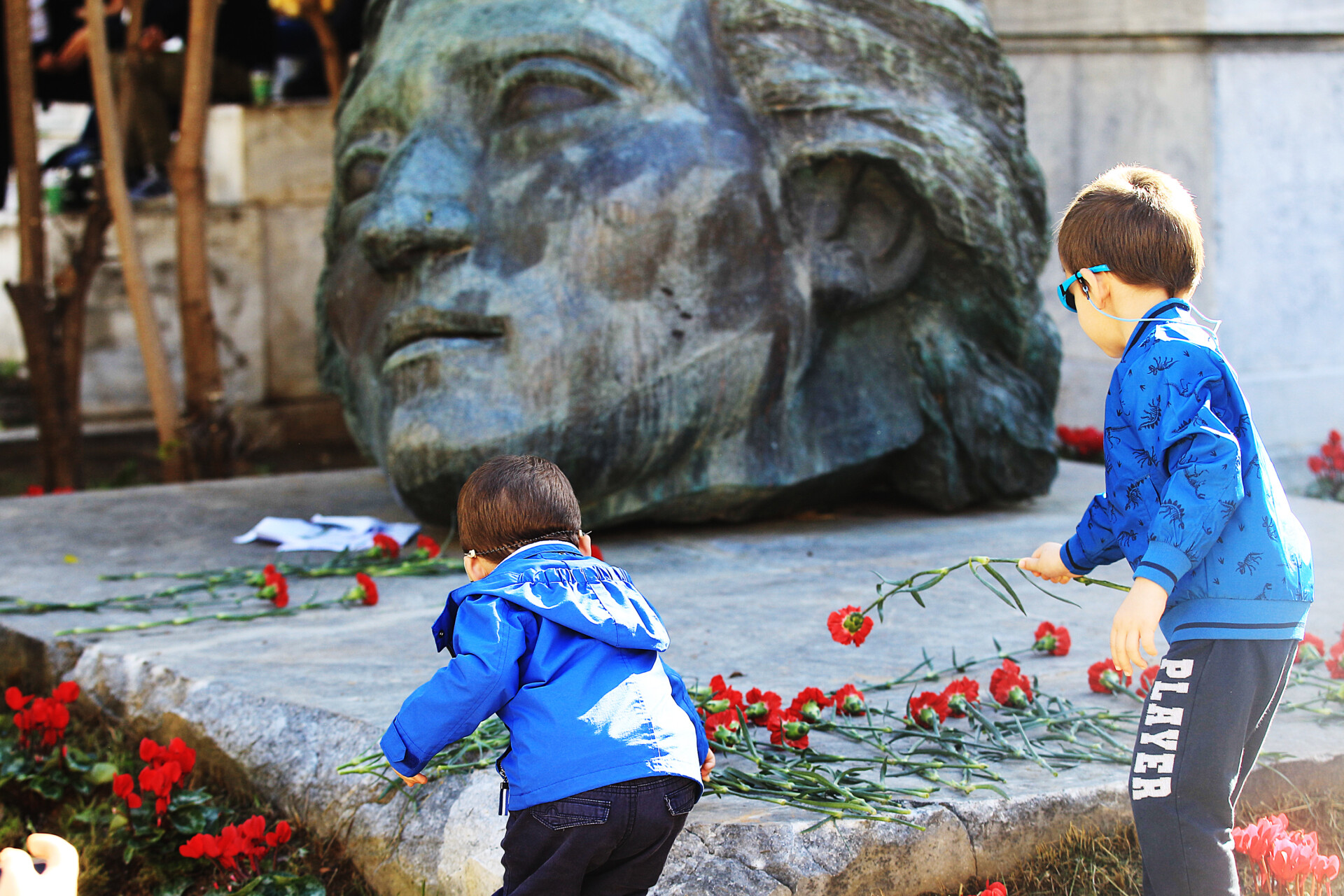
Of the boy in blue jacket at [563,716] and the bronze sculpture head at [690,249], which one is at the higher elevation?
the bronze sculpture head at [690,249]

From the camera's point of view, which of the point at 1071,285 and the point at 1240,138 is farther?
the point at 1240,138

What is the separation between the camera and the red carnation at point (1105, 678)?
2410 mm

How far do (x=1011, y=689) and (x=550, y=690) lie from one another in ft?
3.32

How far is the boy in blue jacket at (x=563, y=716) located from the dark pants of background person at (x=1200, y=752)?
56 centimetres

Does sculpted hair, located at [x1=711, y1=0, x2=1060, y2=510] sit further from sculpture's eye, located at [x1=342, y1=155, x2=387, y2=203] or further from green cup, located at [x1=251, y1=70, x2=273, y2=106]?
green cup, located at [x1=251, y1=70, x2=273, y2=106]

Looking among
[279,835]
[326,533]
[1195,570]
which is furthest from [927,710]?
[326,533]

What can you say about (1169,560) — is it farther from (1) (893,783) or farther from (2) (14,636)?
(2) (14,636)

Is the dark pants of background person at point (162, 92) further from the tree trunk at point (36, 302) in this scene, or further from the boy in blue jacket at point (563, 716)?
the boy in blue jacket at point (563, 716)

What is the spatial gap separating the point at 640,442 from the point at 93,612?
143 centimetres

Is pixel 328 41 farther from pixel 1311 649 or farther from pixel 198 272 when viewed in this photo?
pixel 1311 649

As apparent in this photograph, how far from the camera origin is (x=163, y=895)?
217 centimetres

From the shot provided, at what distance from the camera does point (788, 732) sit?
6.88ft

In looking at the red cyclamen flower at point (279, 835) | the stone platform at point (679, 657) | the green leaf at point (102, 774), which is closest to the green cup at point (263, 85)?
the stone platform at point (679, 657)

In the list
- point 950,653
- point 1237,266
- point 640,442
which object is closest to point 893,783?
point 950,653
